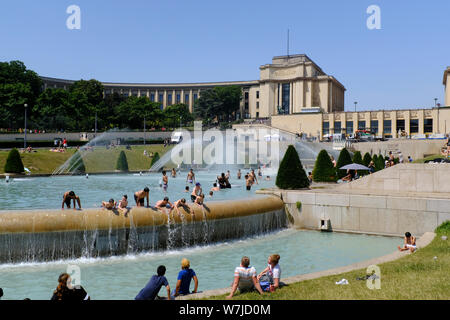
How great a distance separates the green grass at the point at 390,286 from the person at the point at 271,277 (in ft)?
0.54

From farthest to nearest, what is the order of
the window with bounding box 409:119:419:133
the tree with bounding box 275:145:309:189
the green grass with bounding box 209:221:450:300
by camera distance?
the window with bounding box 409:119:419:133 → the tree with bounding box 275:145:309:189 → the green grass with bounding box 209:221:450:300

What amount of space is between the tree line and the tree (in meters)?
62.9

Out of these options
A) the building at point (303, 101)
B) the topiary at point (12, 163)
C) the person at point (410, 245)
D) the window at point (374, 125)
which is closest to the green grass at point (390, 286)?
the person at point (410, 245)

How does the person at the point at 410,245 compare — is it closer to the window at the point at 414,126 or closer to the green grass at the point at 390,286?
the green grass at the point at 390,286

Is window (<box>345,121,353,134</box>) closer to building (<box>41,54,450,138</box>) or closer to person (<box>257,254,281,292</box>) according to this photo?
building (<box>41,54,450,138</box>)

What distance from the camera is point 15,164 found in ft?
107

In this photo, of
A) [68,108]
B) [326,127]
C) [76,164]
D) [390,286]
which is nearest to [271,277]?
[390,286]

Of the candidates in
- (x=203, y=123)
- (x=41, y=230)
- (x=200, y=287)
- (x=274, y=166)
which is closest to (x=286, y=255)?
(x=200, y=287)

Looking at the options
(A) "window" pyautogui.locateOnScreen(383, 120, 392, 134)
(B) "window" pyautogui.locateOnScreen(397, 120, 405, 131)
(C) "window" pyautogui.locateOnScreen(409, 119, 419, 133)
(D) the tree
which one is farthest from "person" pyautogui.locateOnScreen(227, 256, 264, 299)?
(A) "window" pyautogui.locateOnScreen(383, 120, 392, 134)

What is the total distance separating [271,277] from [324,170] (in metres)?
17.7

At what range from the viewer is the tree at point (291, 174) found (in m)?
20.2

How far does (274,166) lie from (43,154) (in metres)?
25.8

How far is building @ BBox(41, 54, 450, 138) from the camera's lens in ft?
273
